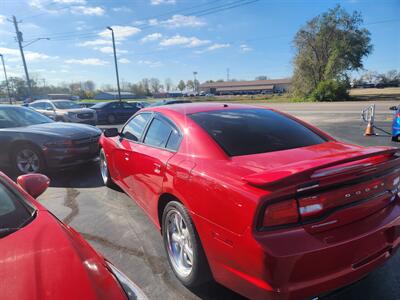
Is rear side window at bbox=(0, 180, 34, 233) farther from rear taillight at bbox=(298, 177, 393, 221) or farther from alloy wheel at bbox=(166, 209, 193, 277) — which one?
rear taillight at bbox=(298, 177, 393, 221)

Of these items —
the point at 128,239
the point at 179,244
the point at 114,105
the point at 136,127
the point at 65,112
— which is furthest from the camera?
the point at 114,105

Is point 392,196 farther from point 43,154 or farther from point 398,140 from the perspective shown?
point 398,140

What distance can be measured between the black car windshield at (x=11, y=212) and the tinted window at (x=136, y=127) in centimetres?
191

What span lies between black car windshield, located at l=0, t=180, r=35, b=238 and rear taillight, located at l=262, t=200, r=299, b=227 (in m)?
1.49

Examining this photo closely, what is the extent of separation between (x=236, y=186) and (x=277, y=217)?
0.33 m

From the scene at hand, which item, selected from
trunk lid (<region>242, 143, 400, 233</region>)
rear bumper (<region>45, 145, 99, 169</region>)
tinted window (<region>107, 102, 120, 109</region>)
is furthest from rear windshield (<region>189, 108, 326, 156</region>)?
tinted window (<region>107, 102, 120, 109</region>)

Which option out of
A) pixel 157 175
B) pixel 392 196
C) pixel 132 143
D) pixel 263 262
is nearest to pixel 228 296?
pixel 263 262

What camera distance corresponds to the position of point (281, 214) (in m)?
1.87

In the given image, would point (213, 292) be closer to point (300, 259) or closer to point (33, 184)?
point (300, 259)

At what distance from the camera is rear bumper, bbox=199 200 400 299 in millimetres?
1779

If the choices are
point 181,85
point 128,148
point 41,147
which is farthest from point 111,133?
point 181,85

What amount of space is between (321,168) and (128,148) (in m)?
2.65

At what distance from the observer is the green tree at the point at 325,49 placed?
149 feet

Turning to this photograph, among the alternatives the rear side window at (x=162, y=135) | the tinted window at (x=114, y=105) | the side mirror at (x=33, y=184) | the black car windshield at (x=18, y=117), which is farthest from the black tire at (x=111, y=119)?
the side mirror at (x=33, y=184)
